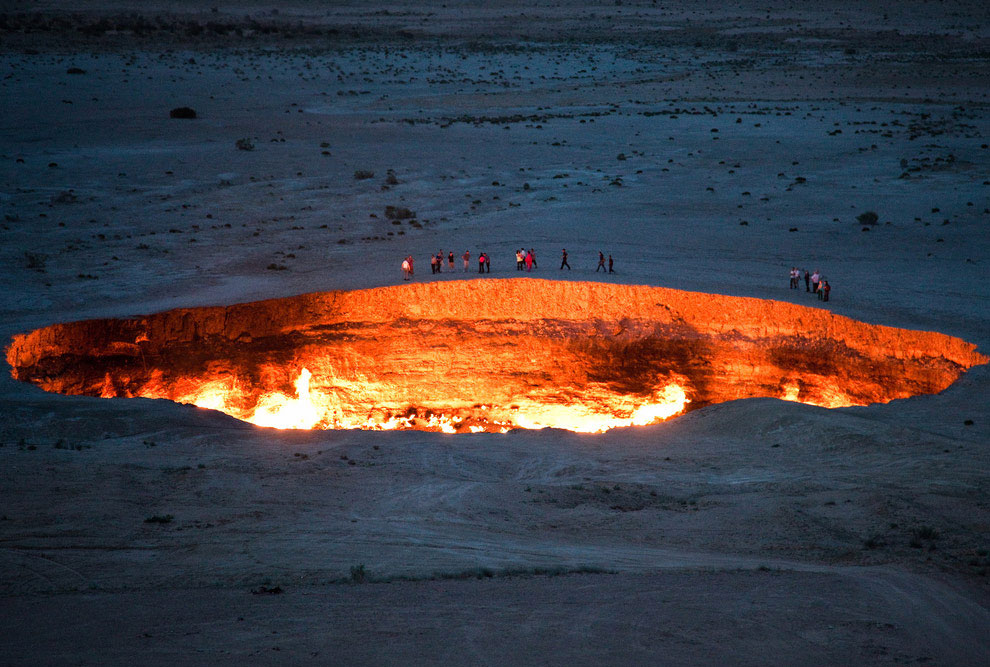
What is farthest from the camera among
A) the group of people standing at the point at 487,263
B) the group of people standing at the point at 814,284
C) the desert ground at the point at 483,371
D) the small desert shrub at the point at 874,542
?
the group of people standing at the point at 487,263

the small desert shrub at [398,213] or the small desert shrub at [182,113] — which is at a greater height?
the small desert shrub at [182,113]

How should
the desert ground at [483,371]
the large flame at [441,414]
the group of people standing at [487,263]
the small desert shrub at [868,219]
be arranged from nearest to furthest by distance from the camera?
the desert ground at [483,371]
the large flame at [441,414]
the group of people standing at [487,263]
the small desert shrub at [868,219]

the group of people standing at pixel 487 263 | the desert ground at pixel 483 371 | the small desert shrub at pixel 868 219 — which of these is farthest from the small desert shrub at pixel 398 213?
the small desert shrub at pixel 868 219

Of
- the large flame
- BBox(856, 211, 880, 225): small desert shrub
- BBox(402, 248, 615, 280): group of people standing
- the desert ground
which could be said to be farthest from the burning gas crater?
BBox(856, 211, 880, 225): small desert shrub

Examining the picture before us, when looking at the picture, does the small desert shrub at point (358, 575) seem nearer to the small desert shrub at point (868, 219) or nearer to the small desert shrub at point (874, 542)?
the small desert shrub at point (874, 542)

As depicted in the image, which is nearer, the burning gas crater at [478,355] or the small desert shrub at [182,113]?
the burning gas crater at [478,355]

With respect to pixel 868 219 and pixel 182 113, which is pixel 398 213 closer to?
pixel 868 219

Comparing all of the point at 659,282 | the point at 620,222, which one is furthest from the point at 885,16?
the point at 659,282
